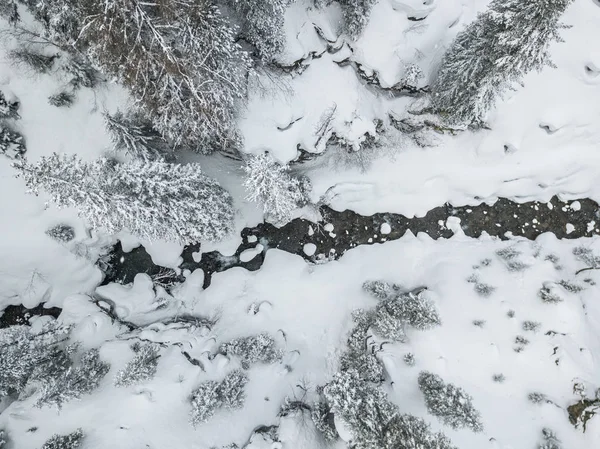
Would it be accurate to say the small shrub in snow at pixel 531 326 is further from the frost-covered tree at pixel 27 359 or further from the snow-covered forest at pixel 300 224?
the frost-covered tree at pixel 27 359

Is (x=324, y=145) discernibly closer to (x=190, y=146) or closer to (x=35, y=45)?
(x=190, y=146)

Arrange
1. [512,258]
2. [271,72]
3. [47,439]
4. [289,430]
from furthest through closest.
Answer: [512,258], [271,72], [289,430], [47,439]

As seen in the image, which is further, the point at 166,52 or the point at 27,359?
the point at 27,359

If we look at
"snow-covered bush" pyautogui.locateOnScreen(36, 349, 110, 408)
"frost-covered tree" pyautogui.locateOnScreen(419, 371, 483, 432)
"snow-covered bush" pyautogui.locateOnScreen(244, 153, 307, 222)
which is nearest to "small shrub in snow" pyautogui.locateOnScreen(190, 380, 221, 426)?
"snow-covered bush" pyautogui.locateOnScreen(36, 349, 110, 408)

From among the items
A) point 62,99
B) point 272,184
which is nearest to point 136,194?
point 272,184

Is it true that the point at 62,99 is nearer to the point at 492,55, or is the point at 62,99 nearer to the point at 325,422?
the point at 492,55

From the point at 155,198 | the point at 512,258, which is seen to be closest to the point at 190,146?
the point at 155,198
